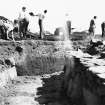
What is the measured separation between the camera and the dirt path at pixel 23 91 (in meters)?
8.81

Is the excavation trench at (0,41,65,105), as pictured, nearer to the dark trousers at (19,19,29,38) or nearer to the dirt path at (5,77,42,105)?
the dirt path at (5,77,42,105)

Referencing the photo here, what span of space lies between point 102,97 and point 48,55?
26.2 feet

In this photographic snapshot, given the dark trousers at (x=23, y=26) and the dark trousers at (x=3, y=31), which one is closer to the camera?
the dark trousers at (x=3, y=31)

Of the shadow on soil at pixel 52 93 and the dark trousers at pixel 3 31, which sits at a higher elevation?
the dark trousers at pixel 3 31

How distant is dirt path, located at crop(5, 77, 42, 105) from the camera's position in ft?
28.9

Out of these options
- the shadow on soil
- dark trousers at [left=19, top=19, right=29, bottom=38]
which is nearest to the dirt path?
the shadow on soil

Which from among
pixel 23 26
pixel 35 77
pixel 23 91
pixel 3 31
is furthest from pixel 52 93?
pixel 23 26

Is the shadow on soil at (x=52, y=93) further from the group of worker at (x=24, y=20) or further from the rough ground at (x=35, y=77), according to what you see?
the group of worker at (x=24, y=20)

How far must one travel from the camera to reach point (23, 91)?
10242mm

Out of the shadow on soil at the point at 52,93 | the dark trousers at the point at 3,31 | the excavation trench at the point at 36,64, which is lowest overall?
the shadow on soil at the point at 52,93

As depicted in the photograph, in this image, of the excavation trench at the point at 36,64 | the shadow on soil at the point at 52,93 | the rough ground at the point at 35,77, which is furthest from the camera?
the excavation trench at the point at 36,64

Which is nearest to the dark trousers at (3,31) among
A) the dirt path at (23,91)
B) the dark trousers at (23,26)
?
the dark trousers at (23,26)

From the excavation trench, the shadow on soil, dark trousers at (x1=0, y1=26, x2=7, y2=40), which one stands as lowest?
the shadow on soil

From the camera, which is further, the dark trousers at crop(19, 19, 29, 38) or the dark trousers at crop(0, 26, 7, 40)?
the dark trousers at crop(19, 19, 29, 38)
